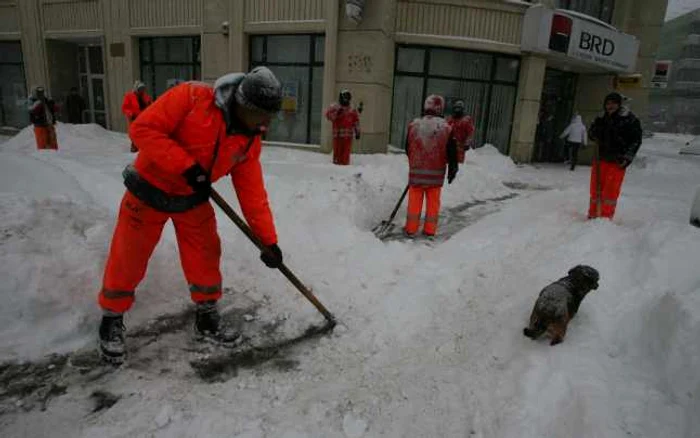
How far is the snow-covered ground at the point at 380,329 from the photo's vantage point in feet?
7.86

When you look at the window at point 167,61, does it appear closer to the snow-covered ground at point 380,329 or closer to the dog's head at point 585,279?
the snow-covered ground at point 380,329

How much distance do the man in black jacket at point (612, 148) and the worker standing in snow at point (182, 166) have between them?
5087 mm

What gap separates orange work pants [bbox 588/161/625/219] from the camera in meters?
6.17

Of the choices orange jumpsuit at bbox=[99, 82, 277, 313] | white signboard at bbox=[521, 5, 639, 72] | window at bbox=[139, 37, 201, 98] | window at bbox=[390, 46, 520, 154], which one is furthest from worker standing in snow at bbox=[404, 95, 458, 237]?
window at bbox=[139, 37, 201, 98]

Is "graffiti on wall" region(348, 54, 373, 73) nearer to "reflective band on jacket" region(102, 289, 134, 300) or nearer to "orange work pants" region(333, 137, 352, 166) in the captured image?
"orange work pants" region(333, 137, 352, 166)

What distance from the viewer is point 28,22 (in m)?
16.2

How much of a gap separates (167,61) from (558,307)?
567 inches

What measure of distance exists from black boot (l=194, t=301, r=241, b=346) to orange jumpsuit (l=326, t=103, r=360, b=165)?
6.87 metres

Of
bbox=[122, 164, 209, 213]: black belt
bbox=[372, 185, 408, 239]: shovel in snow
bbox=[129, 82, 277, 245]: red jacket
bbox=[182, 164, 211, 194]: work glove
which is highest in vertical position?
bbox=[129, 82, 277, 245]: red jacket

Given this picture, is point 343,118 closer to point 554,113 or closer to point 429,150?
point 429,150

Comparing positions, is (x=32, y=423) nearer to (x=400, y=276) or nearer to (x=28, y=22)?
(x=400, y=276)

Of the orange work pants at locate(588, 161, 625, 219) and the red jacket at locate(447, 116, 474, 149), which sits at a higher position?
the red jacket at locate(447, 116, 474, 149)

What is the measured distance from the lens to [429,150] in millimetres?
5844

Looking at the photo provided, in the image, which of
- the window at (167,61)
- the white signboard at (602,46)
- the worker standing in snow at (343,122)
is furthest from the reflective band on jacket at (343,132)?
the white signboard at (602,46)
